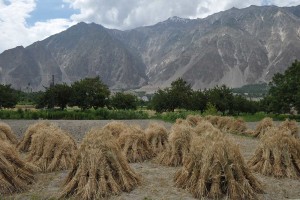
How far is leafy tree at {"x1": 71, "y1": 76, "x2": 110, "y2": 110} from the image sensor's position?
233 ft

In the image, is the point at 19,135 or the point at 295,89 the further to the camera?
the point at 295,89

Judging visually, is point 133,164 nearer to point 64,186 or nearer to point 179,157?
point 179,157

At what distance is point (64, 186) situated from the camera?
12297 mm

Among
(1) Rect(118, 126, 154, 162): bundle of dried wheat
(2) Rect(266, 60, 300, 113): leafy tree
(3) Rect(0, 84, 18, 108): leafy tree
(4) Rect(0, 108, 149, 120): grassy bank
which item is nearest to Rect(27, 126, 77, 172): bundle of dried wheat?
(1) Rect(118, 126, 154, 162): bundle of dried wheat

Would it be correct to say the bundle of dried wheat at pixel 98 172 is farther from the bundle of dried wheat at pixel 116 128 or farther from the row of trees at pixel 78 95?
the row of trees at pixel 78 95

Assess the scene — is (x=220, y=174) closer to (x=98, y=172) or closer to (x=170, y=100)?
(x=98, y=172)

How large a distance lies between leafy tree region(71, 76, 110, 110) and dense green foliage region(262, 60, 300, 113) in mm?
29720

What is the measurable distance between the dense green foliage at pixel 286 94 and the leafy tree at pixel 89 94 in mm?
29720

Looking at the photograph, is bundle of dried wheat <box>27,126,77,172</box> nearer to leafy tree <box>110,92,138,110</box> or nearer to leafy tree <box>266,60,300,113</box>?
leafy tree <box>266,60,300,113</box>

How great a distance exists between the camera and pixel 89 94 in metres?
72.9

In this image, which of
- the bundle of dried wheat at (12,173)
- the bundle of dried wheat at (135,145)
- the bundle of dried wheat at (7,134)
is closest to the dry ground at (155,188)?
the bundle of dried wheat at (12,173)

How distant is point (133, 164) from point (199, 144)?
529cm

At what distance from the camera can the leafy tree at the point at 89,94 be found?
71000 mm

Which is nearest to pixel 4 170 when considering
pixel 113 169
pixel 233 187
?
pixel 113 169
